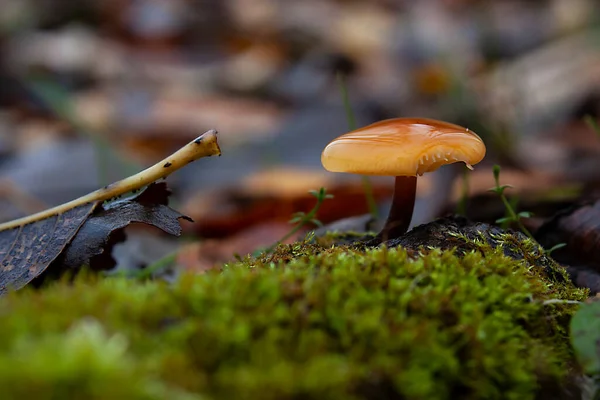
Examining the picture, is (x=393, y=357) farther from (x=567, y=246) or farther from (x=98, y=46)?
(x=98, y=46)

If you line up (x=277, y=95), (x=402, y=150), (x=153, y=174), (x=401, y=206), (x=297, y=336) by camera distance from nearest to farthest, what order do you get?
(x=297, y=336) < (x=402, y=150) < (x=153, y=174) < (x=401, y=206) < (x=277, y=95)

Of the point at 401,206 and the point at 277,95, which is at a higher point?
the point at 401,206

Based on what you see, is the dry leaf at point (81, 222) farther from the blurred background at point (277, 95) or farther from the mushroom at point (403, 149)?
the blurred background at point (277, 95)

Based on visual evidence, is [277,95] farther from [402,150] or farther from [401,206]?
[402,150]

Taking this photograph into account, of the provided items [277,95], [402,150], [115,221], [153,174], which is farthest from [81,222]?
[277,95]

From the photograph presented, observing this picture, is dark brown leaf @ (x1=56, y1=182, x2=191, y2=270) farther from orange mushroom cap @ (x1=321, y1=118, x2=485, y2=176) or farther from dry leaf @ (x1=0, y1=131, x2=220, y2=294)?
orange mushroom cap @ (x1=321, y1=118, x2=485, y2=176)

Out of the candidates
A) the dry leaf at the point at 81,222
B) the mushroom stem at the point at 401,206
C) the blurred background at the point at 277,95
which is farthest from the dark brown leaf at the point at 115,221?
the blurred background at the point at 277,95

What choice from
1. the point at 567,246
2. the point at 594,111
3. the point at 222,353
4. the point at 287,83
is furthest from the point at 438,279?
the point at 287,83
